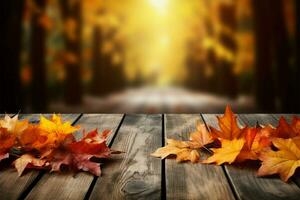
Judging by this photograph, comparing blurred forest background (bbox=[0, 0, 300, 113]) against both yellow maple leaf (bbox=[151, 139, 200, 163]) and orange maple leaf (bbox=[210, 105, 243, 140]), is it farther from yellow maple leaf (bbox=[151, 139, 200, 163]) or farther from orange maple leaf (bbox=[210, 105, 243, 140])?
orange maple leaf (bbox=[210, 105, 243, 140])

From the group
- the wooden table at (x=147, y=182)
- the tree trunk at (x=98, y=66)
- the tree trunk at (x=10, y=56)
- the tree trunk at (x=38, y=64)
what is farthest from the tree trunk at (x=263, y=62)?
the wooden table at (x=147, y=182)

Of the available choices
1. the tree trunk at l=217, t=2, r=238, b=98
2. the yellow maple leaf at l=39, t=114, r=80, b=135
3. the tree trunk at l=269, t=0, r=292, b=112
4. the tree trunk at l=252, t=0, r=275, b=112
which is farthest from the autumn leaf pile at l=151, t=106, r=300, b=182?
the tree trunk at l=217, t=2, r=238, b=98

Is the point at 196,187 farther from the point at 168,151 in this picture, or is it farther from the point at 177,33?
the point at 177,33

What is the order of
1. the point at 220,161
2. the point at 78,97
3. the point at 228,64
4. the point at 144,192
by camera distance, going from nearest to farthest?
the point at 144,192
the point at 220,161
the point at 78,97
the point at 228,64

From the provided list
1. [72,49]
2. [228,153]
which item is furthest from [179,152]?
[72,49]

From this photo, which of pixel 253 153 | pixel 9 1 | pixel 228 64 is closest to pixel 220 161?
A: pixel 253 153

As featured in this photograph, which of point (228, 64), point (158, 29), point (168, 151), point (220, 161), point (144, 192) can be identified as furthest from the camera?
point (158, 29)

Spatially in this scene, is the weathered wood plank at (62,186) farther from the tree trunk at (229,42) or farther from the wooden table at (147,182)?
the tree trunk at (229,42)
